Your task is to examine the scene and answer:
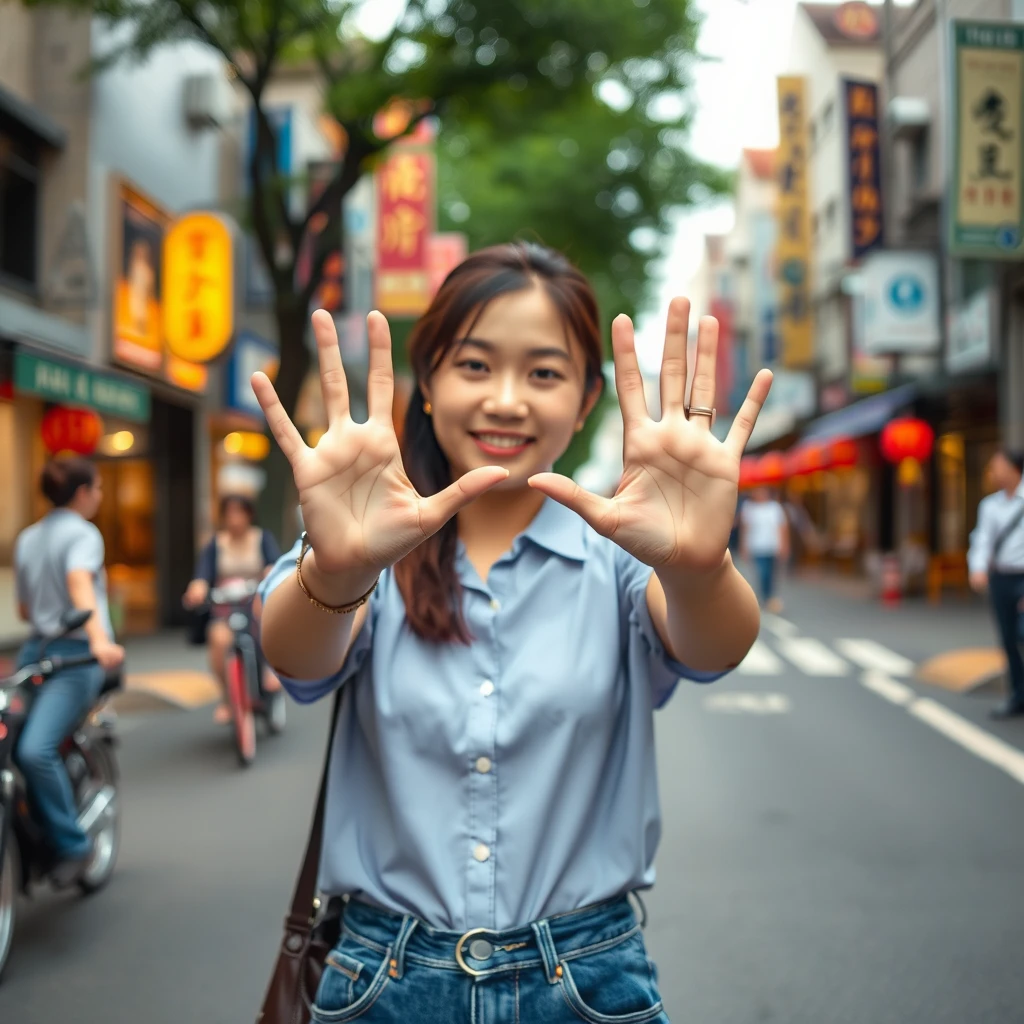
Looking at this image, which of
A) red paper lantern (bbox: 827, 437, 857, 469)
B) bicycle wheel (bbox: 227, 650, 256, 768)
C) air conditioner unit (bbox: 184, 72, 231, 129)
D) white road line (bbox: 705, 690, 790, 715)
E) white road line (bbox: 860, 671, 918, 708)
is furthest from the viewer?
red paper lantern (bbox: 827, 437, 857, 469)

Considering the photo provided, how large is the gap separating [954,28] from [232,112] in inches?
469

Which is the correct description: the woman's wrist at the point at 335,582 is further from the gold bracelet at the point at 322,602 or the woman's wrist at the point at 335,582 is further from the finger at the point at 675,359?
the finger at the point at 675,359

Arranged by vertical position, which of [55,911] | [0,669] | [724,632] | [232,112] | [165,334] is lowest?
[55,911]

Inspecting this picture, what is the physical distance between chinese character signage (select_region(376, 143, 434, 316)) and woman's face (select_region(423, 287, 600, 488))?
20.0 m

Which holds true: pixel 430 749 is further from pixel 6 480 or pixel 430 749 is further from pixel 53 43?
pixel 53 43

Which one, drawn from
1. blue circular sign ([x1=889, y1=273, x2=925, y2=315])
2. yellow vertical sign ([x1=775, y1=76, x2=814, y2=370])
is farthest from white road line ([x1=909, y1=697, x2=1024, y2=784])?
yellow vertical sign ([x1=775, y1=76, x2=814, y2=370])

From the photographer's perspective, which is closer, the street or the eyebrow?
the eyebrow

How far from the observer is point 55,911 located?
15.3ft

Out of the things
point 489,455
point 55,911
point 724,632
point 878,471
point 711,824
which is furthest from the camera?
point 878,471

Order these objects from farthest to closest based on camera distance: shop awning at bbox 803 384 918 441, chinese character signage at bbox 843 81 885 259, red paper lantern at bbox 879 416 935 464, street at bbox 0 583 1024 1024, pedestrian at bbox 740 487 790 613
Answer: chinese character signage at bbox 843 81 885 259 < shop awning at bbox 803 384 918 441 < red paper lantern at bbox 879 416 935 464 < pedestrian at bbox 740 487 790 613 < street at bbox 0 583 1024 1024

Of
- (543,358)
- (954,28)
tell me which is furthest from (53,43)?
(543,358)

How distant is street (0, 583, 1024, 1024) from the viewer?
373cm

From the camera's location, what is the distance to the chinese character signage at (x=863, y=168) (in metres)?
20.4

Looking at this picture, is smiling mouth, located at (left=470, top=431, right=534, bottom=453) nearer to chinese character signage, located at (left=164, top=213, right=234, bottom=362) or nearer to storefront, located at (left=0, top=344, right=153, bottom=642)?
storefront, located at (left=0, top=344, right=153, bottom=642)
